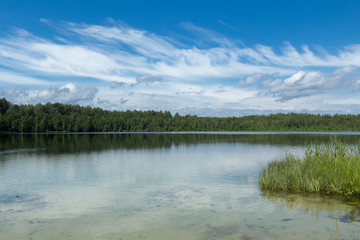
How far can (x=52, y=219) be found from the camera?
1059cm

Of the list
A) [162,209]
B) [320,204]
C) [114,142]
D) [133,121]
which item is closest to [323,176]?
[320,204]

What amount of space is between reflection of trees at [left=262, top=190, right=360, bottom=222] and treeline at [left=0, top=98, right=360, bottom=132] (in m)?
113

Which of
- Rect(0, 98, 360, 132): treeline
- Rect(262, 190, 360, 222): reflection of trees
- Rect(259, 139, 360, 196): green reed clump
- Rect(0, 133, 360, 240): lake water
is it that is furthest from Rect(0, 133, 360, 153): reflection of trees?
Rect(0, 98, 360, 132): treeline

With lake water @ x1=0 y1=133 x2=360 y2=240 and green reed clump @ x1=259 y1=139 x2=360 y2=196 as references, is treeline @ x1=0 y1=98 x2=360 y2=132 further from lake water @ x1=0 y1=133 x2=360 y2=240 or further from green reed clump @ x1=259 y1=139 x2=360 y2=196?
green reed clump @ x1=259 y1=139 x2=360 y2=196

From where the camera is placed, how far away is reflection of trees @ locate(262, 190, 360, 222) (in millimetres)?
10900

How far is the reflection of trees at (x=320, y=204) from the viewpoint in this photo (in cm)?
1090

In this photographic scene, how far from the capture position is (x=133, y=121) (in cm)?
14738

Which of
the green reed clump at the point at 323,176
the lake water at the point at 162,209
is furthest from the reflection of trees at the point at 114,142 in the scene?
the lake water at the point at 162,209

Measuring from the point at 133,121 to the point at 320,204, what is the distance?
138 m

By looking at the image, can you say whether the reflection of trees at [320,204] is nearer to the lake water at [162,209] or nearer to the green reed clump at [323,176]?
the lake water at [162,209]

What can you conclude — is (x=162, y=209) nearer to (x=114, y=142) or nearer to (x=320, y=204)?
(x=320, y=204)

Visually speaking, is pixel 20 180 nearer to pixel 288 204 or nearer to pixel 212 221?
pixel 212 221

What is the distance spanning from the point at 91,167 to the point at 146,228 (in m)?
14.5

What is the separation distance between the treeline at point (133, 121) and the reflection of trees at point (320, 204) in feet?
371
